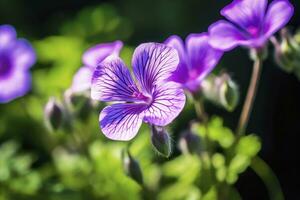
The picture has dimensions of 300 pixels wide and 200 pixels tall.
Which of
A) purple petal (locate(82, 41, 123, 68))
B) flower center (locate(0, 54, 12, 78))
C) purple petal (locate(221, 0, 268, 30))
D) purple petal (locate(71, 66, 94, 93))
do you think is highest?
purple petal (locate(221, 0, 268, 30))

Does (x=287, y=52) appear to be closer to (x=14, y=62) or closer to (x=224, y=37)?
(x=224, y=37)

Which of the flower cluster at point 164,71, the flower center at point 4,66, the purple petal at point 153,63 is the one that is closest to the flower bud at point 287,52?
the flower cluster at point 164,71

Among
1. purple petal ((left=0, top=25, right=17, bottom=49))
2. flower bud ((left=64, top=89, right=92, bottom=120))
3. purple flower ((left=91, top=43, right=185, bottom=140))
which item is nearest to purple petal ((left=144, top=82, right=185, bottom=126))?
purple flower ((left=91, top=43, right=185, bottom=140))

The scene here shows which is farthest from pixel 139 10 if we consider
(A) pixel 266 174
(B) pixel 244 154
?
(B) pixel 244 154

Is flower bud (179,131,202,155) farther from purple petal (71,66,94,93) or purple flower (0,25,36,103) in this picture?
purple flower (0,25,36,103)

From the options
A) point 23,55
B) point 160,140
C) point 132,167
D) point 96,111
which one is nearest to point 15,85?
point 23,55

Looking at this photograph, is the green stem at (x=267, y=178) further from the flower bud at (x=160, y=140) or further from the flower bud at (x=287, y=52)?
the flower bud at (x=160, y=140)

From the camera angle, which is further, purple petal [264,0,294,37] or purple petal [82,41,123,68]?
purple petal [82,41,123,68]
